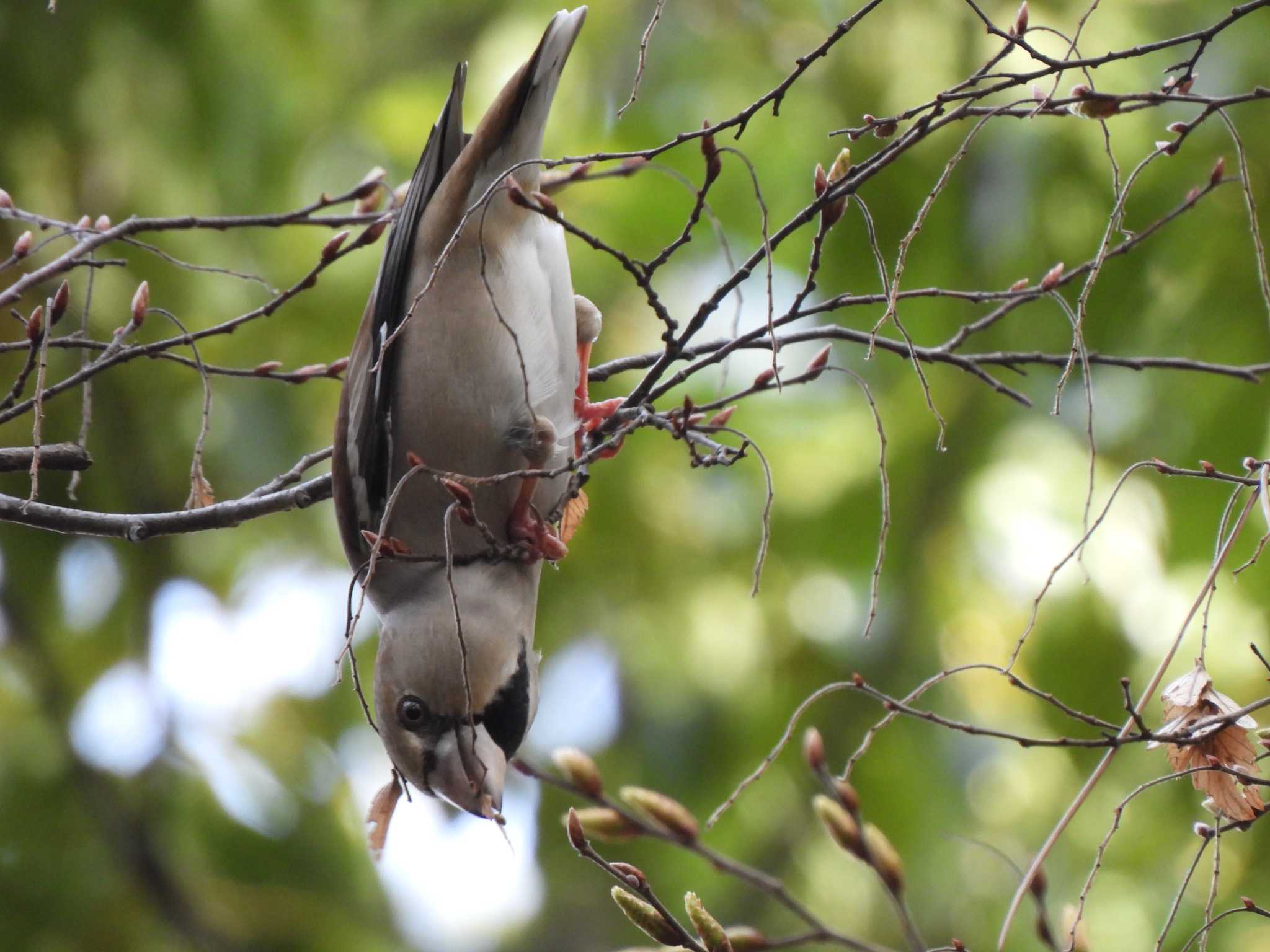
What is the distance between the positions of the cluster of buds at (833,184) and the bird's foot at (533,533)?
1150 millimetres

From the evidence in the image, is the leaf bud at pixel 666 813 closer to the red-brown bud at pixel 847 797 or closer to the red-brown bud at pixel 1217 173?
the red-brown bud at pixel 847 797

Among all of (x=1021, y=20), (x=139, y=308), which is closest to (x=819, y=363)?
(x=1021, y=20)

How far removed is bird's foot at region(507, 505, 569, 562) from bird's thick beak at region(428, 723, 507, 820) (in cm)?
44

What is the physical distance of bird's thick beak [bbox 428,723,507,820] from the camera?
275cm

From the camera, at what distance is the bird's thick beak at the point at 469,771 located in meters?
2.75

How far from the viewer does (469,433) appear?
115 inches

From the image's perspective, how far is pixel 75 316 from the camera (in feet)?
13.1

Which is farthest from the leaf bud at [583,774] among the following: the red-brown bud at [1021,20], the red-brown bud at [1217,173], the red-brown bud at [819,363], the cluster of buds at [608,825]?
the red-brown bud at [1217,173]

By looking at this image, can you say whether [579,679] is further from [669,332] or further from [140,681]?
[669,332]

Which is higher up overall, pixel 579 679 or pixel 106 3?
pixel 106 3

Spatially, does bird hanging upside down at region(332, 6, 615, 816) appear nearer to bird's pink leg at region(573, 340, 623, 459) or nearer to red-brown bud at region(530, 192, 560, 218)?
bird's pink leg at region(573, 340, 623, 459)

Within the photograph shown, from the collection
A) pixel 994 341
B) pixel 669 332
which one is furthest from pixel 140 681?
pixel 669 332

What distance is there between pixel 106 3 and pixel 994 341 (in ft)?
11.4

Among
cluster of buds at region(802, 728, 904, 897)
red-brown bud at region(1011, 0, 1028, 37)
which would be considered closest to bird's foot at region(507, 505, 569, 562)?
cluster of buds at region(802, 728, 904, 897)
